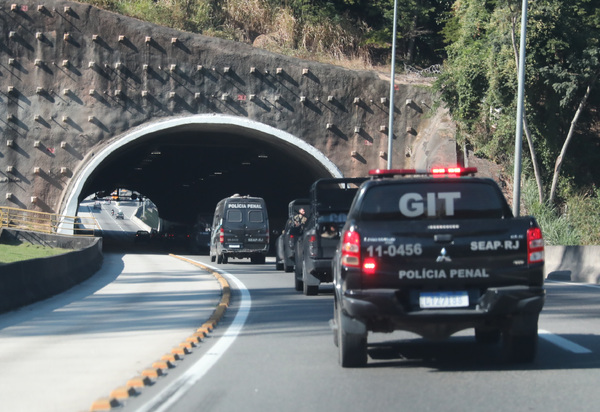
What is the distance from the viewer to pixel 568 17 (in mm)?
31516

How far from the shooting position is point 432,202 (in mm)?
8641

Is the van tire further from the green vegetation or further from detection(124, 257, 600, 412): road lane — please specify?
detection(124, 257, 600, 412): road lane

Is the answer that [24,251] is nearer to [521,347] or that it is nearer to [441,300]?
[521,347]

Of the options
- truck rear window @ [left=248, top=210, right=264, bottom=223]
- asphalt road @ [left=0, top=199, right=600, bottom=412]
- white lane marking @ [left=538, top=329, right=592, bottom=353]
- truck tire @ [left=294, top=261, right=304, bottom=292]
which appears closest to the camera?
asphalt road @ [left=0, top=199, right=600, bottom=412]

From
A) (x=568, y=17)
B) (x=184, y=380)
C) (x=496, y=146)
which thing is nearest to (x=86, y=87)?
(x=496, y=146)

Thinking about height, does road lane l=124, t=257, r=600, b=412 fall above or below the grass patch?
below

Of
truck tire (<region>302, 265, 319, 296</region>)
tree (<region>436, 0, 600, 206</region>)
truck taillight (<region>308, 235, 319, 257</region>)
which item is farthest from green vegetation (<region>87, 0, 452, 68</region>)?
truck taillight (<region>308, 235, 319, 257</region>)

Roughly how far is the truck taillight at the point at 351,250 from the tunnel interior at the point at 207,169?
3259 centimetres

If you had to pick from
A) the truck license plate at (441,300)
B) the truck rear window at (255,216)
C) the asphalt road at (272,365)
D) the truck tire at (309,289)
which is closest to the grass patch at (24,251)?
the truck rear window at (255,216)

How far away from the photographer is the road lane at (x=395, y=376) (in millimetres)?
7172

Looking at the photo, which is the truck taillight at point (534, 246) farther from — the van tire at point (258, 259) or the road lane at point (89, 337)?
the van tire at point (258, 259)

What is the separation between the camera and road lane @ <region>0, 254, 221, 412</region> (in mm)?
7898

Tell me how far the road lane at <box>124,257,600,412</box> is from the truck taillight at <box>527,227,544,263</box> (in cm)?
113

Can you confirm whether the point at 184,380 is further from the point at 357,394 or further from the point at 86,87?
the point at 86,87
